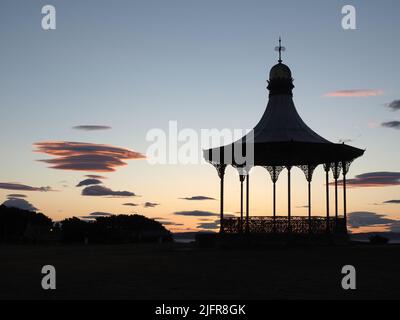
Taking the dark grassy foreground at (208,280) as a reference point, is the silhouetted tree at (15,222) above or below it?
above

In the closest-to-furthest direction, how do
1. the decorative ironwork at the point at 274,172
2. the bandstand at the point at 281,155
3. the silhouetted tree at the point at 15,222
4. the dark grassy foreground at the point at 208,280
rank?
the dark grassy foreground at the point at 208,280 < the bandstand at the point at 281,155 < the decorative ironwork at the point at 274,172 < the silhouetted tree at the point at 15,222

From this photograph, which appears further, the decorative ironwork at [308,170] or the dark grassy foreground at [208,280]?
the decorative ironwork at [308,170]

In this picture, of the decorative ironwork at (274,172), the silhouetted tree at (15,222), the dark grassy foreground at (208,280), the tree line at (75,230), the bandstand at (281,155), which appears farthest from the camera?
the silhouetted tree at (15,222)

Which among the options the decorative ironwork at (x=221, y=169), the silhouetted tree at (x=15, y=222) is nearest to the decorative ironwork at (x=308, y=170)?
the decorative ironwork at (x=221, y=169)

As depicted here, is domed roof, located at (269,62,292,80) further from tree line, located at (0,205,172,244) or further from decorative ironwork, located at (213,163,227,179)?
tree line, located at (0,205,172,244)

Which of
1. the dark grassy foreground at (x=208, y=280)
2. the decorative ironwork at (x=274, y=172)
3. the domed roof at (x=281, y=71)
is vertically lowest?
the dark grassy foreground at (x=208, y=280)

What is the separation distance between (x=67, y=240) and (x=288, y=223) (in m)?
40.2

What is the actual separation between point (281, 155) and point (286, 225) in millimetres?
5130

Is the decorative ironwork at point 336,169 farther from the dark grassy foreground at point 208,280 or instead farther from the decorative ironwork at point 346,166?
the dark grassy foreground at point 208,280

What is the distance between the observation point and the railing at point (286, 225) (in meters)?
46.4

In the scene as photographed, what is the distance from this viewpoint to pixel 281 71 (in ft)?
155

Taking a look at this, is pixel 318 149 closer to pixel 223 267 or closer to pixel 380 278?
pixel 223 267

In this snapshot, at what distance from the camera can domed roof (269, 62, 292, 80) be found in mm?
47156
